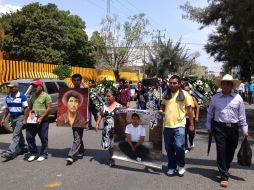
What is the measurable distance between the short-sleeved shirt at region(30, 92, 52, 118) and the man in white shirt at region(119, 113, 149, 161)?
1.88 meters

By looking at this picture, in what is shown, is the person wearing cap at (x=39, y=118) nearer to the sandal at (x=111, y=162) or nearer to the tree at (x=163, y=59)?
the sandal at (x=111, y=162)

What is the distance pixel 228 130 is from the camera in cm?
706

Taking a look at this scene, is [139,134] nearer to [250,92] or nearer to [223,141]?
[223,141]

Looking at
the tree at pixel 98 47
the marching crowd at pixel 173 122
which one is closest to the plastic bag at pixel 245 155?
the marching crowd at pixel 173 122

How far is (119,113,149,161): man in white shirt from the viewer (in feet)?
26.5

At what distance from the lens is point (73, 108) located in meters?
9.06

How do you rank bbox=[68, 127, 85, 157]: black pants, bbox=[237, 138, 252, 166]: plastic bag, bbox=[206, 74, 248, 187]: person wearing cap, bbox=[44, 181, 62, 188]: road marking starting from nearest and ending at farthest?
bbox=[44, 181, 62, 188]: road marking, bbox=[206, 74, 248, 187]: person wearing cap, bbox=[237, 138, 252, 166]: plastic bag, bbox=[68, 127, 85, 157]: black pants

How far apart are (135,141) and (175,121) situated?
1.10m

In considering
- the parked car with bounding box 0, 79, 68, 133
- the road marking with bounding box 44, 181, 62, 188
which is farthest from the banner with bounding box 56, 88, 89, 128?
the parked car with bounding box 0, 79, 68, 133

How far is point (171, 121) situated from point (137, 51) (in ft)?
171

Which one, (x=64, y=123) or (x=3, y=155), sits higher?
(x=64, y=123)

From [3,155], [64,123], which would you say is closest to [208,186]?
[64,123]

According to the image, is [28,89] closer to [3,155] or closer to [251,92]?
[3,155]

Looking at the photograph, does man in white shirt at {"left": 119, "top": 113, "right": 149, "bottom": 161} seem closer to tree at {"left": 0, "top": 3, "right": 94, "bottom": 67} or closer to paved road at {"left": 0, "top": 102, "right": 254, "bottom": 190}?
paved road at {"left": 0, "top": 102, "right": 254, "bottom": 190}
